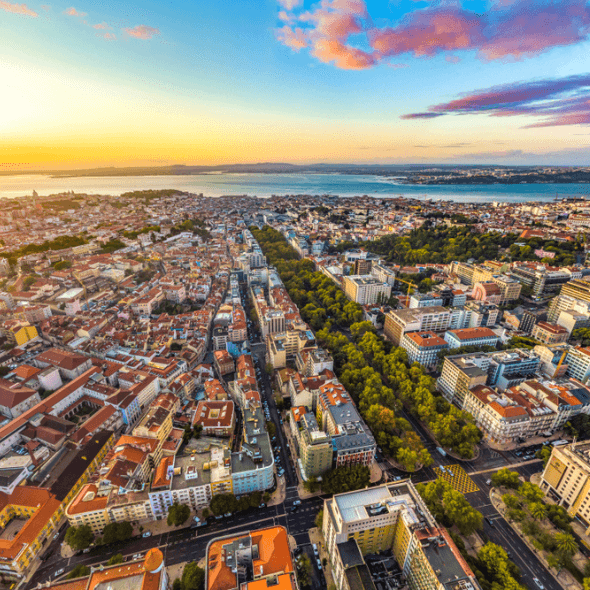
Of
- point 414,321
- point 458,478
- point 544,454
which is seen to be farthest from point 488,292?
point 458,478

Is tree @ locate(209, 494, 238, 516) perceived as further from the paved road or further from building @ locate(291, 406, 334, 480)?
building @ locate(291, 406, 334, 480)

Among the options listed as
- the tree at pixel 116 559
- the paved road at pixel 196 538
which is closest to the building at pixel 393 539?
the paved road at pixel 196 538

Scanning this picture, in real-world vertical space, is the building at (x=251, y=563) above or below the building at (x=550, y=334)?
below

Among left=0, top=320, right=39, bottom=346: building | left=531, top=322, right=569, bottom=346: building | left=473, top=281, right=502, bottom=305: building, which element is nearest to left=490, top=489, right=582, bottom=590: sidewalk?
left=531, top=322, right=569, bottom=346: building

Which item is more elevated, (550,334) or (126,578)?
(550,334)

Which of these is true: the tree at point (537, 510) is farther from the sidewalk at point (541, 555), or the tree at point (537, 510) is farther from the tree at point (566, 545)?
the sidewalk at point (541, 555)

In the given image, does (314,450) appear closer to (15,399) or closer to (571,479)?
(571,479)

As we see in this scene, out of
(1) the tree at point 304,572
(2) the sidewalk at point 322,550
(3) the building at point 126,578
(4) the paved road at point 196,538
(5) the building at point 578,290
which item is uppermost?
(5) the building at point 578,290
